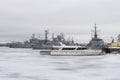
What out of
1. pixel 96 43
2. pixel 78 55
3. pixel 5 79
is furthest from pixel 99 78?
pixel 96 43

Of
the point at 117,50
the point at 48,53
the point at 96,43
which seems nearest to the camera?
the point at 48,53

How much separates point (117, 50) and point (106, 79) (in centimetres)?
8206

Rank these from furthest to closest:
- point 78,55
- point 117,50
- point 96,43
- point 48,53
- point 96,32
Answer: point 96,32, point 96,43, point 117,50, point 48,53, point 78,55

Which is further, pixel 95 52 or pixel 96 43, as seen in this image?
pixel 96 43

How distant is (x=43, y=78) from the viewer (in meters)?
34.9

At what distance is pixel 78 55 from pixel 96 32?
282ft

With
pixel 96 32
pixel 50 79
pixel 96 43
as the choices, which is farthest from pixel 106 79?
pixel 96 32

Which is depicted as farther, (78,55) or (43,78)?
(78,55)

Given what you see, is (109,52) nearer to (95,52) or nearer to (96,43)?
(95,52)

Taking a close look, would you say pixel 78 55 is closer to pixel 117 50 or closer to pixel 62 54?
pixel 62 54

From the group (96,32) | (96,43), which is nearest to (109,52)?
(96,43)

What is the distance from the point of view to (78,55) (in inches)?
3691

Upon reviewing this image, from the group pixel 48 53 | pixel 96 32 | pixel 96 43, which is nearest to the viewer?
pixel 48 53

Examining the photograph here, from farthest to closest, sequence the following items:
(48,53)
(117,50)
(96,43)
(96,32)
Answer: (96,32) < (96,43) < (117,50) < (48,53)
